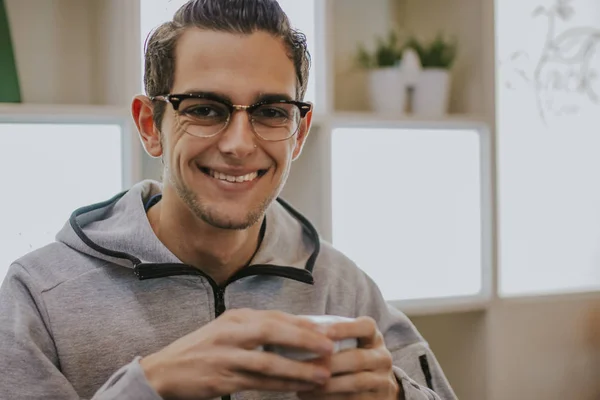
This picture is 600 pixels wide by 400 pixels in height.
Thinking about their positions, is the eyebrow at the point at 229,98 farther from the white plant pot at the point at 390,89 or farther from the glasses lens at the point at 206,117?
the white plant pot at the point at 390,89

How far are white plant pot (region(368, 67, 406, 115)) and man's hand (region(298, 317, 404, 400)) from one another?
3.92ft

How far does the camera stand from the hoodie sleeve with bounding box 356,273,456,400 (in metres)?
1.59

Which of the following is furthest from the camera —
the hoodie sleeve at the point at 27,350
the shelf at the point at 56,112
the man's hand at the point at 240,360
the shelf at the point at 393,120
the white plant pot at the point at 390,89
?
the white plant pot at the point at 390,89

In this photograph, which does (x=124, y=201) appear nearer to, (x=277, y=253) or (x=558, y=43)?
(x=277, y=253)

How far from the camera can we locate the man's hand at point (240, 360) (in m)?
1.09

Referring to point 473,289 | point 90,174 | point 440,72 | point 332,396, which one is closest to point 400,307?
point 473,289

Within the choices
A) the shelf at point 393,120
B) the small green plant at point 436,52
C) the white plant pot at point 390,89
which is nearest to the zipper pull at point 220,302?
the shelf at point 393,120

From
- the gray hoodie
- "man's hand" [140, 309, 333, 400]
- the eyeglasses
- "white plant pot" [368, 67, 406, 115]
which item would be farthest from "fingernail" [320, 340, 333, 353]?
"white plant pot" [368, 67, 406, 115]

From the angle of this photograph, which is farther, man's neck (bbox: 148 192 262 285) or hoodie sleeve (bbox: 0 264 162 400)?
man's neck (bbox: 148 192 262 285)

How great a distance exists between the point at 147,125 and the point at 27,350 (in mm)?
467

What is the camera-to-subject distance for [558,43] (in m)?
2.58

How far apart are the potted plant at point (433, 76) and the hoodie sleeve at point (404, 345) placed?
0.83 metres

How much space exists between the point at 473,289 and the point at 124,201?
1.22m

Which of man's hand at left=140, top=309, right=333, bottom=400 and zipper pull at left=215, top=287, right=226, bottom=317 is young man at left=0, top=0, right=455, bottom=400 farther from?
man's hand at left=140, top=309, right=333, bottom=400
